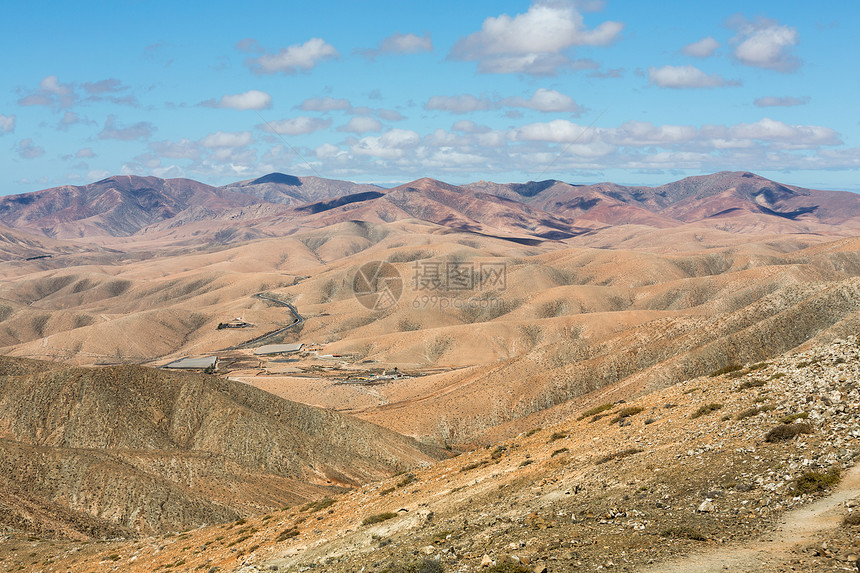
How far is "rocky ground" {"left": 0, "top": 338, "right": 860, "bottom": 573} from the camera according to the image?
1850cm

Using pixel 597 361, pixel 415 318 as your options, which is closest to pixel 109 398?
pixel 597 361

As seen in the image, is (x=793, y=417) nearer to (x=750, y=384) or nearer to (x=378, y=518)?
(x=750, y=384)

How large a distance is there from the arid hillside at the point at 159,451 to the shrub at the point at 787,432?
153 feet

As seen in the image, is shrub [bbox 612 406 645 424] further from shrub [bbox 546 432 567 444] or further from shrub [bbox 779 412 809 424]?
shrub [bbox 779 412 809 424]

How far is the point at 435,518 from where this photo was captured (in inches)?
1059

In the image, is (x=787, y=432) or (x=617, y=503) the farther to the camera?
(x=787, y=432)

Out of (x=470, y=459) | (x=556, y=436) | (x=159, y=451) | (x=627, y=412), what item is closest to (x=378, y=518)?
(x=470, y=459)

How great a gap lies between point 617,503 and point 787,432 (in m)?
6.94

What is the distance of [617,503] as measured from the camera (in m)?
22.3

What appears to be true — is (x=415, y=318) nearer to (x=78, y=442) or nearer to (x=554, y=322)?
(x=554, y=322)

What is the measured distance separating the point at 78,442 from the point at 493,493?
2424 inches

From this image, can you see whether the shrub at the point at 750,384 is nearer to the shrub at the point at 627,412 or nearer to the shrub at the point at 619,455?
the shrub at the point at 627,412

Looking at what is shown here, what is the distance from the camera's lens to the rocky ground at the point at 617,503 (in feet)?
60.7

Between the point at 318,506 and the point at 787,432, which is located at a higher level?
the point at 787,432
